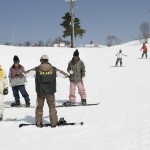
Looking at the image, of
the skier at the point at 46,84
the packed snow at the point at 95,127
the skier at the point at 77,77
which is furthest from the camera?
the skier at the point at 77,77

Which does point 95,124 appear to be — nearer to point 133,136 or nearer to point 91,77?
point 133,136

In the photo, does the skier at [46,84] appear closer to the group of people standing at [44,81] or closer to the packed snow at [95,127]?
the group of people standing at [44,81]

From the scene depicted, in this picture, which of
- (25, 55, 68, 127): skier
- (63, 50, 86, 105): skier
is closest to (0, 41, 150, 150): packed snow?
(25, 55, 68, 127): skier

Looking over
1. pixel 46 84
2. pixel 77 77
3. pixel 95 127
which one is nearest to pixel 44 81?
pixel 46 84

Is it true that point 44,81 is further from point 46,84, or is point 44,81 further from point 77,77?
point 77,77

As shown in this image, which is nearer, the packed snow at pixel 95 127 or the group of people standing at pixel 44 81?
the packed snow at pixel 95 127

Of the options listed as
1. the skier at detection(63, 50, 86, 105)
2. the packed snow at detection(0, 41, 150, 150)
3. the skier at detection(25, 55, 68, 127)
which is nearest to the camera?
the packed snow at detection(0, 41, 150, 150)

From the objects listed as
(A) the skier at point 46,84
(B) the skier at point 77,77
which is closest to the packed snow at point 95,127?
(A) the skier at point 46,84

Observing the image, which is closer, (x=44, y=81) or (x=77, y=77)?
(x=44, y=81)

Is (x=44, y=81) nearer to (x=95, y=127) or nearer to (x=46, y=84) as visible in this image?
(x=46, y=84)

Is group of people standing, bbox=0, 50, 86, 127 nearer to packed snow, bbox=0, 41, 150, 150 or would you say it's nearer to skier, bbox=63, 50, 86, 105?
skier, bbox=63, 50, 86, 105

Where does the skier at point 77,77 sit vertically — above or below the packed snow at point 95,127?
above

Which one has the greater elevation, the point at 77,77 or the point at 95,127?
the point at 77,77

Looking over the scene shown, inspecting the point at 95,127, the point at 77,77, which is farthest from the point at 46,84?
the point at 77,77
